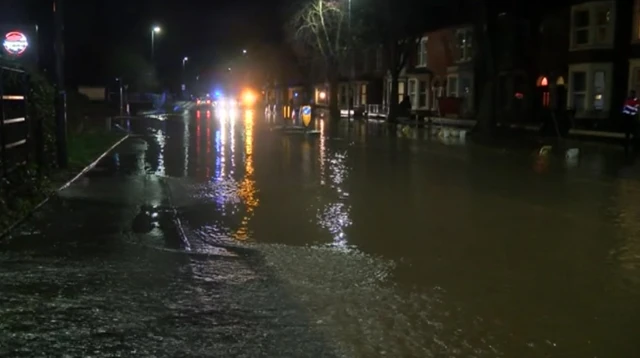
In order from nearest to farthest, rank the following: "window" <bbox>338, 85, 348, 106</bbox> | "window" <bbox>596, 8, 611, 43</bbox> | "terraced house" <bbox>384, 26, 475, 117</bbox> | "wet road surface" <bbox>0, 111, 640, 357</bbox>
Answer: "wet road surface" <bbox>0, 111, 640, 357</bbox>
"window" <bbox>596, 8, 611, 43</bbox>
"terraced house" <bbox>384, 26, 475, 117</bbox>
"window" <bbox>338, 85, 348, 106</bbox>

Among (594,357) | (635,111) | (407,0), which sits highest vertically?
(407,0)

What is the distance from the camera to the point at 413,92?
56.3 meters

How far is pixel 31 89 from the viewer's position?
1327 cm

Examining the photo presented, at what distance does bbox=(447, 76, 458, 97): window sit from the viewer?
48928 millimetres

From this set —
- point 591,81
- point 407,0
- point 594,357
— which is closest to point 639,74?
point 591,81

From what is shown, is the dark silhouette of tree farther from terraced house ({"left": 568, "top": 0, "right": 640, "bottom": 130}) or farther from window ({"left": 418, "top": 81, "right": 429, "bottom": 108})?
terraced house ({"left": 568, "top": 0, "right": 640, "bottom": 130})

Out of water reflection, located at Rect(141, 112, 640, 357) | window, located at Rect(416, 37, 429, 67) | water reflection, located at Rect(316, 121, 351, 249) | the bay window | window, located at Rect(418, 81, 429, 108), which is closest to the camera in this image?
water reflection, located at Rect(141, 112, 640, 357)

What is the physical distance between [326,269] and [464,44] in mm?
42754

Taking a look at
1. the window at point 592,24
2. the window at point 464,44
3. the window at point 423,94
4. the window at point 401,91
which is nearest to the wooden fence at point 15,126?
the window at point 592,24

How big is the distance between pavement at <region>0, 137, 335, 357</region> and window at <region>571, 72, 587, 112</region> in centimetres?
2969

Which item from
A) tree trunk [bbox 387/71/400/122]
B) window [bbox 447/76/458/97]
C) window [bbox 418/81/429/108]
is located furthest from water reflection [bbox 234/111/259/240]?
window [bbox 418/81/429/108]

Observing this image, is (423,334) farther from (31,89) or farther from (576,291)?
(31,89)

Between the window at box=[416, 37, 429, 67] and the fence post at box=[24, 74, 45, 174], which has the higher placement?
the window at box=[416, 37, 429, 67]

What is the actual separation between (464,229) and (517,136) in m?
23.1
